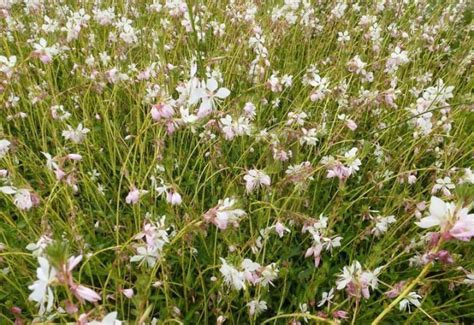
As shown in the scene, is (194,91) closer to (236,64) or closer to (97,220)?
(97,220)

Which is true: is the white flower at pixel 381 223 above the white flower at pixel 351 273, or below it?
below

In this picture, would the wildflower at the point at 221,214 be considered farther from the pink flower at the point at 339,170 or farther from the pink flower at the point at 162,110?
the pink flower at the point at 339,170

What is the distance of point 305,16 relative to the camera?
347 centimetres

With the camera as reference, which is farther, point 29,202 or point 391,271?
point 391,271

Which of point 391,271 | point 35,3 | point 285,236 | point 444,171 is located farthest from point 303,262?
point 35,3

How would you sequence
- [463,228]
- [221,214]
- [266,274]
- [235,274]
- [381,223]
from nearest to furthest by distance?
[463,228] → [221,214] → [235,274] → [266,274] → [381,223]

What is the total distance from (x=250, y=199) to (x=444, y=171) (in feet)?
2.92

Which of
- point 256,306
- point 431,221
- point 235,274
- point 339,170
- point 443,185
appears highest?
point 431,221

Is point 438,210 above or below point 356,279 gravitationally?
above

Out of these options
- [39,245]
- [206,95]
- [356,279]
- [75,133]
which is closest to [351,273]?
[356,279]

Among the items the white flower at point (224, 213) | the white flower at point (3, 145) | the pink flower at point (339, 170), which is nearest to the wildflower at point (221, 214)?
the white flower at point (224, 213)

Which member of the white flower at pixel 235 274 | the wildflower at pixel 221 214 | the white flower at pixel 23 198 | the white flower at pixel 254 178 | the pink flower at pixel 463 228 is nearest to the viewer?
the pink flower at pixel 463 228

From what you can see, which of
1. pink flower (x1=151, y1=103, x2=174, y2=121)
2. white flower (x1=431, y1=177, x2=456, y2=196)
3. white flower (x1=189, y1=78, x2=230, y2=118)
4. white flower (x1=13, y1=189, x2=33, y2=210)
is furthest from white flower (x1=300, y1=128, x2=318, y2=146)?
white flower (x1=13, y1=189, x2=33, y2=210)

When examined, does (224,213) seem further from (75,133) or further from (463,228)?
(75,133)
